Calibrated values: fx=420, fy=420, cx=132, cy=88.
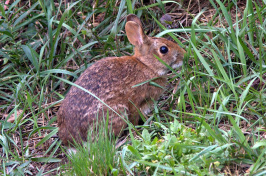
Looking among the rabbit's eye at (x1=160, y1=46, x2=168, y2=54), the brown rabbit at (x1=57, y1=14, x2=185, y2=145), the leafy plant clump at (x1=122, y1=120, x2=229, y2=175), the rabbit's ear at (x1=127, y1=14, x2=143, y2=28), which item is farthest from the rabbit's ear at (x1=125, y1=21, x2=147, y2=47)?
the leafy plant clump at (x1=122, y1=120, x2=229, y2=175)

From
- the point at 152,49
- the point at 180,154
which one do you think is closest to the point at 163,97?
the point at 152,49

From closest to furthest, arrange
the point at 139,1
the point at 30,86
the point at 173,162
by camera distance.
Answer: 1. the point at 173,162
2. the point at 30,86
3. the point at 139,1

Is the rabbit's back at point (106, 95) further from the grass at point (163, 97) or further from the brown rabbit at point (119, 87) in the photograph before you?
the grass at point (163, 97)

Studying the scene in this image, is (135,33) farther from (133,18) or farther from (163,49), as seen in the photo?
(163,49)

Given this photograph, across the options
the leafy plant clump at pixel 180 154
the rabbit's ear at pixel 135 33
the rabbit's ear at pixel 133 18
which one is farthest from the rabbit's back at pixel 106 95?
the leafy plant clump at pixel 180 154

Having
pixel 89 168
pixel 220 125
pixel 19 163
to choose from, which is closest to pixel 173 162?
pixel 89 168

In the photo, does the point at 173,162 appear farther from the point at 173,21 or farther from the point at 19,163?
the point at 173,21

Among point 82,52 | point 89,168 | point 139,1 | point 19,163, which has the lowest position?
point 19,163

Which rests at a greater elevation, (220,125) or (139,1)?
(139,1)
